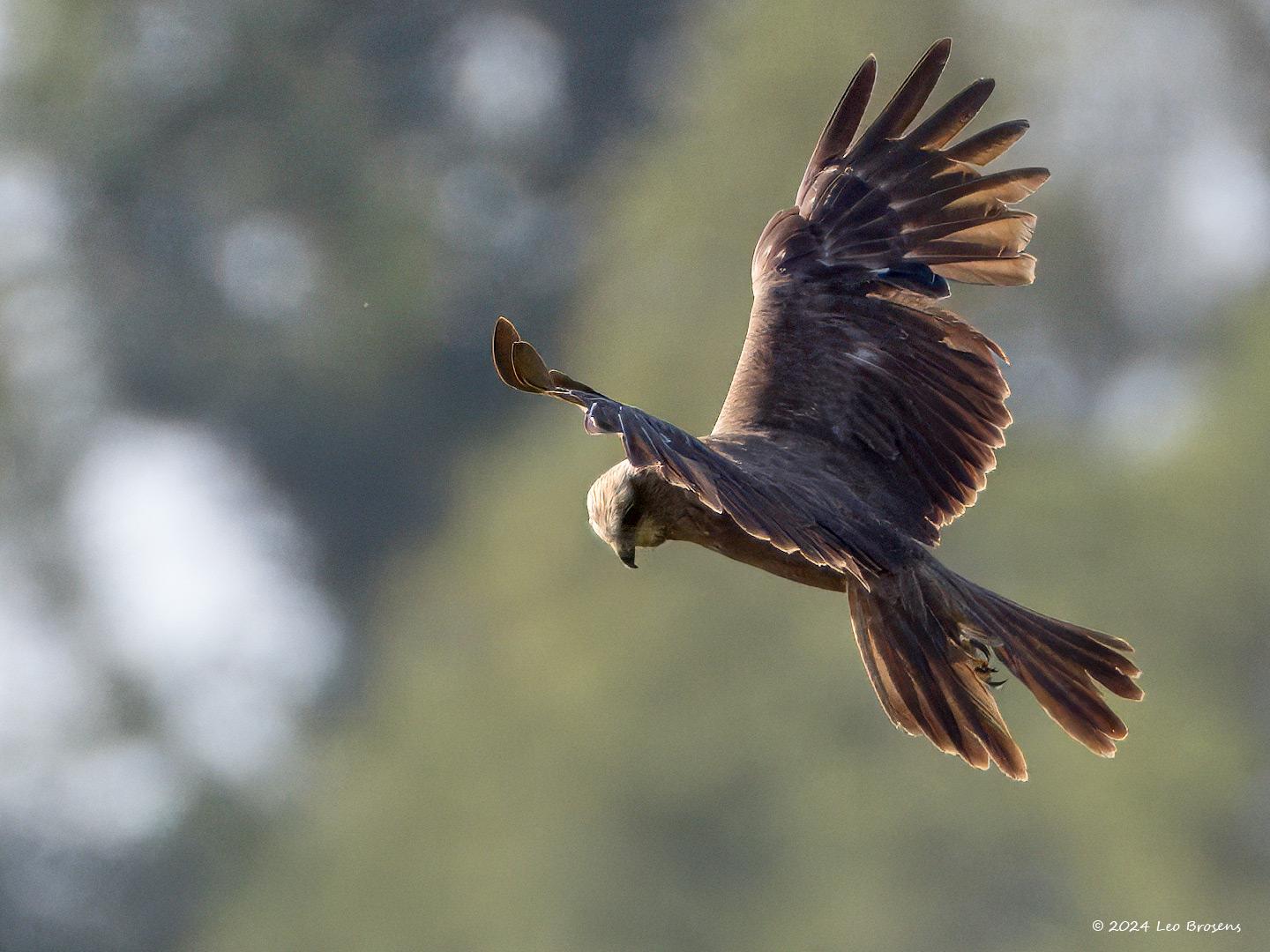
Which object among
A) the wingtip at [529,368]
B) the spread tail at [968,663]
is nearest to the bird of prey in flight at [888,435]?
the spread tail at [968,663]

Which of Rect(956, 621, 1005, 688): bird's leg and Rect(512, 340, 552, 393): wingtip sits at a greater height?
Rect(512, 340, 552, 393): wingtip

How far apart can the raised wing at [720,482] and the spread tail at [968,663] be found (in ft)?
0.50

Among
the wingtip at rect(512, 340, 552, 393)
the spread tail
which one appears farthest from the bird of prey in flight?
the wingtip at rect(512, 340, 552, 393)

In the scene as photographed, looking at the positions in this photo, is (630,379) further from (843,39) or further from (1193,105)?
(1193,105)

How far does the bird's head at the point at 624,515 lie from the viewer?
645 centimetres

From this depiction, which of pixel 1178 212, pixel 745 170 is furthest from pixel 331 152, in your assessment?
pixel 1178 212

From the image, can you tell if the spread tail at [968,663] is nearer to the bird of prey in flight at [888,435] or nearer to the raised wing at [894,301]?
the bird of prey in flight at [888,435]

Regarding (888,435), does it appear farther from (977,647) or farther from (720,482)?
(720,482)

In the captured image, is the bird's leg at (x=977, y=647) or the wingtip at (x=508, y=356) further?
the bird's leg at (x=977, y=647)

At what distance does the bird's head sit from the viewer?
254 inches

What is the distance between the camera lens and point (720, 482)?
574 cm

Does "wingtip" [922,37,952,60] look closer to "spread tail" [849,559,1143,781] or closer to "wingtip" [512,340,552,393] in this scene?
"spread tail" [849,559,1143,781]

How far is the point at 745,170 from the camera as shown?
25594mm

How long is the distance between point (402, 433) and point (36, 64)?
10.3m
